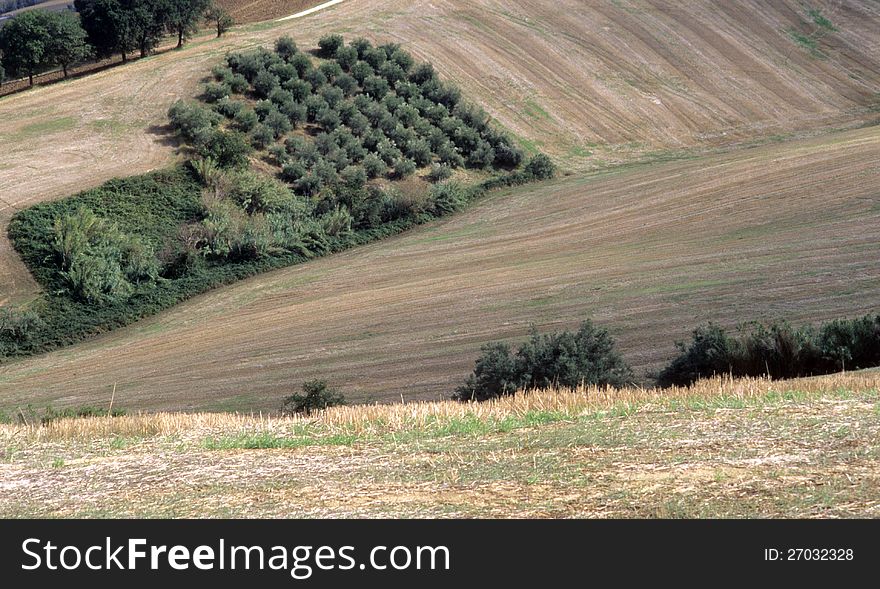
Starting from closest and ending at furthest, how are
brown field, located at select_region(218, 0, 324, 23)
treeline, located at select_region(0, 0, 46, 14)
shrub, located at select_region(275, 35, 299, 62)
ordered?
shrub, located at select_region(275, 35, 299, 62) → brown field, located at select_region(218, 0, 324, 23) → treeline, located at select_region(0, 0, 46, 14)

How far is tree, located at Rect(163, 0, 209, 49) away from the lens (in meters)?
65.9

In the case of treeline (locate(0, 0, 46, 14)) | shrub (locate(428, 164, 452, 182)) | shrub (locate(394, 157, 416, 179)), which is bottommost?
shrub (locate(428, 164, 452, 182))

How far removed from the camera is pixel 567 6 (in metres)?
76.9

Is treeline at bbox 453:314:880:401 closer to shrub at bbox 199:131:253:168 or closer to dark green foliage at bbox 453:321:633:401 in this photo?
dark green foliage at bbox 453:321:633:401

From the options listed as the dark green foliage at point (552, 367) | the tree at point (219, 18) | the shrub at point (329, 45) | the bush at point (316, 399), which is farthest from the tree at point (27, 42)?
the dark green foliage at point (552, 367)

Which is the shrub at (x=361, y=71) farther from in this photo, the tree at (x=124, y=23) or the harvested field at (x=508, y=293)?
the harvested field at (x=508, y=293)

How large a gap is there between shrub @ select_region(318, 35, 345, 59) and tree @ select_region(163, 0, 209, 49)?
10.0 meters

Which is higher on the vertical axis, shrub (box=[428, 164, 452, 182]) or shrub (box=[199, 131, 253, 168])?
shrub (box=[199, 131, 253, 168])

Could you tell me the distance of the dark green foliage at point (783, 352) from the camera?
69.9 ft

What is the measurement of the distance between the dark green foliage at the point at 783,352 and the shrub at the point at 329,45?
46528 mm

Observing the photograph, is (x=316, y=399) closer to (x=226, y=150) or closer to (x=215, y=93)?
(x=226, y=150)

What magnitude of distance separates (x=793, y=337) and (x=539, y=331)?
8145mm

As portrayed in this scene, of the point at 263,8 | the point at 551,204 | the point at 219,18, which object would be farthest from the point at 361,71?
the point at 263,8

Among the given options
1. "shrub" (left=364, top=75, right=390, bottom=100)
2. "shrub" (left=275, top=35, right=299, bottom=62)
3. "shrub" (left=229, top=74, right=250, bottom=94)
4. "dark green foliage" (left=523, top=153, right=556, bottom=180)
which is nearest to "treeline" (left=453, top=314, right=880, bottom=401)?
"dark green foliage" (left=523, top=153, right=556, bottom=180)
